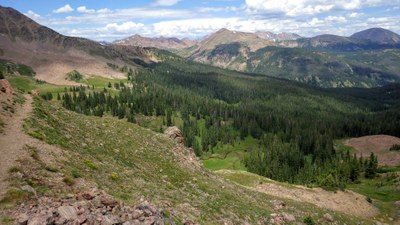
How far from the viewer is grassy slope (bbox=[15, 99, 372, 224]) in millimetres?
31828

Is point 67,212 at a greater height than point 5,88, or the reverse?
point 5,88

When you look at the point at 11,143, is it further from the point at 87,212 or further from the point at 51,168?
the point at 87,212

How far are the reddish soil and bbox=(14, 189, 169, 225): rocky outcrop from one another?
16626 cm

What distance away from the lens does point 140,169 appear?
4097 centimetres

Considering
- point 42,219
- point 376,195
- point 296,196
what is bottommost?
point 376,195

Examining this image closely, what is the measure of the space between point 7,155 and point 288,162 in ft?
502

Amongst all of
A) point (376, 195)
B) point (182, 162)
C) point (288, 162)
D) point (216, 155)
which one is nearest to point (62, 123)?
point (182, 162)

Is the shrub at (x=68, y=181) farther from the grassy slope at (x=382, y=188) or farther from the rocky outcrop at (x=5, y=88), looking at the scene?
the grassy slope at (x=382, y=188)

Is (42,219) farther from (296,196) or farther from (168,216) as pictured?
(296,196)

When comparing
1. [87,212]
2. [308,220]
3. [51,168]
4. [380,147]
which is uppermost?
[51,168]

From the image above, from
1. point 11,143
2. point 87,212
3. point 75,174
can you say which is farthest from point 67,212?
point 11,143

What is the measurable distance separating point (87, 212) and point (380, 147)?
19952 cm

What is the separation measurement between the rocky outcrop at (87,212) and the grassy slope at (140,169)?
317 centimetres

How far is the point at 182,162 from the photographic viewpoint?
5225 cm
